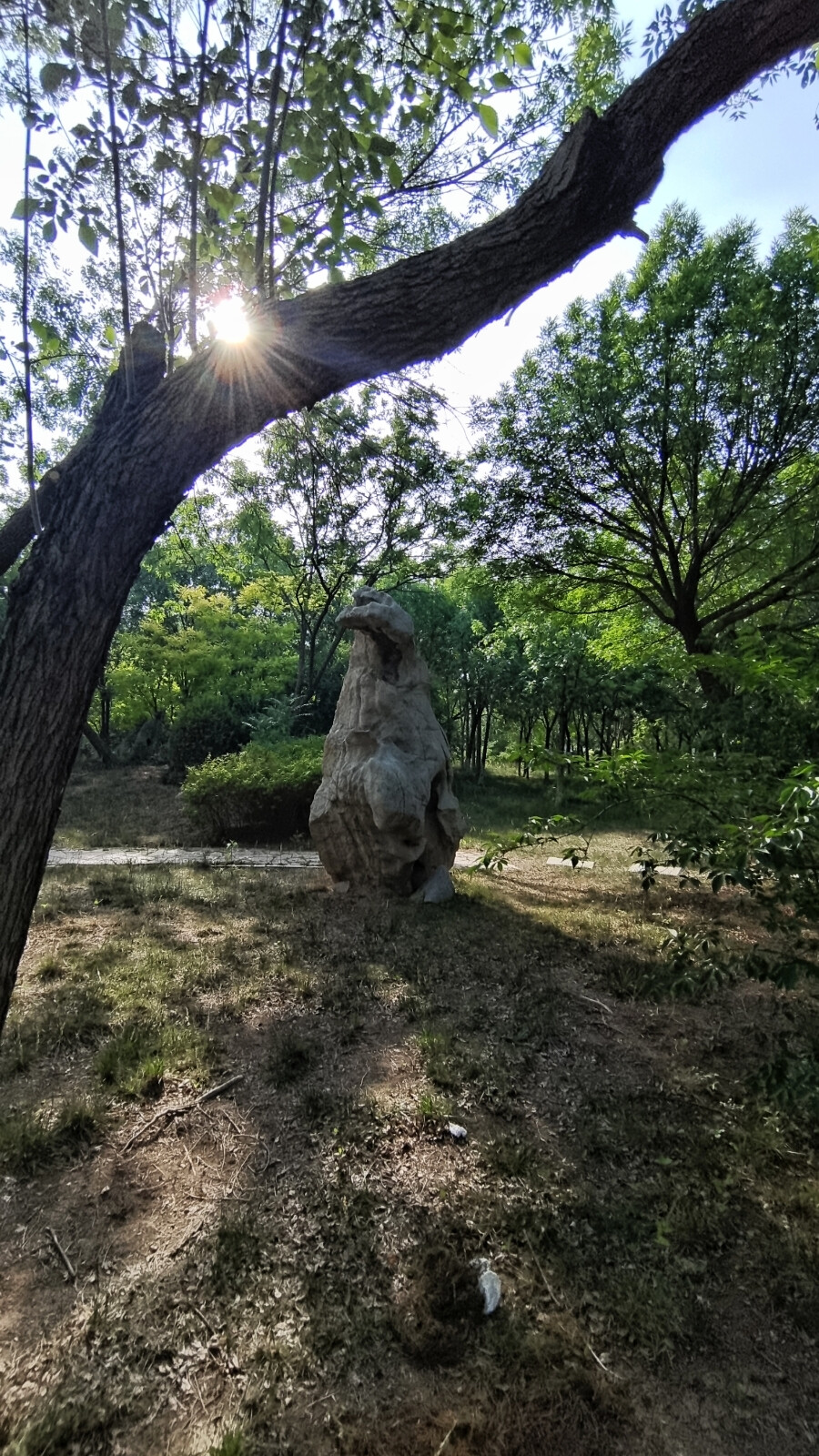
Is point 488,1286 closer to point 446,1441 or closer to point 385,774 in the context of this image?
point 446,1441

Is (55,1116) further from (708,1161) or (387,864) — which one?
(387,864)

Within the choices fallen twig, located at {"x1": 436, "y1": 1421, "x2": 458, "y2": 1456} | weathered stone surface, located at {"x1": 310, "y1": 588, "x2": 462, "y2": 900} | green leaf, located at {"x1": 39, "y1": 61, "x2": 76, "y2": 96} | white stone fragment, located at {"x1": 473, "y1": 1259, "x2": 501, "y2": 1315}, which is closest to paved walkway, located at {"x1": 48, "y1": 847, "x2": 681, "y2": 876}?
weathered stone surface, located at {"x1": 310, "y1": 588, "x2": 462, "y2": 900}

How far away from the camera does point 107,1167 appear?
2.62 meters

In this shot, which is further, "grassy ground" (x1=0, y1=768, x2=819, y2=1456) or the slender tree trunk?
the slender tree trunk

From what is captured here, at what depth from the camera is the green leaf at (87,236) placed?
2.05 metres

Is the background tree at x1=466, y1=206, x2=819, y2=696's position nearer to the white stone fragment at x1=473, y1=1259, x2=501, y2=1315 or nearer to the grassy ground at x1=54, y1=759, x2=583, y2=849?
the grassy ground at x1=54, y1=759, x2=583, y2=849

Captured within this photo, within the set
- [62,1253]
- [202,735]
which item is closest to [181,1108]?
[62,1253]

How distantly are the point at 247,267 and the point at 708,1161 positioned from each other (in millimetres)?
3931

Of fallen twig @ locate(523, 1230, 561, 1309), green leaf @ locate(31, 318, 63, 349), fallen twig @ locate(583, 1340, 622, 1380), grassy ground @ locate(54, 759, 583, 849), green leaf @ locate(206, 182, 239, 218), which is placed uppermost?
green leaf @ locate(206, 182, 239, 218)

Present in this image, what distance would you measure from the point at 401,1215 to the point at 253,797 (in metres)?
7.77

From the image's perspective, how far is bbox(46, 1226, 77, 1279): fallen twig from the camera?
7.06ft

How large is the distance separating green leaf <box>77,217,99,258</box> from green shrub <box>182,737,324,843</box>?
7.85 meters

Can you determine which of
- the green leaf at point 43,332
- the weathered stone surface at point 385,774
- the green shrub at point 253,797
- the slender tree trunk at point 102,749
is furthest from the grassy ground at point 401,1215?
the slender tree trunk at point 102,749

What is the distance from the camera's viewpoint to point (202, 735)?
15.4 meters
